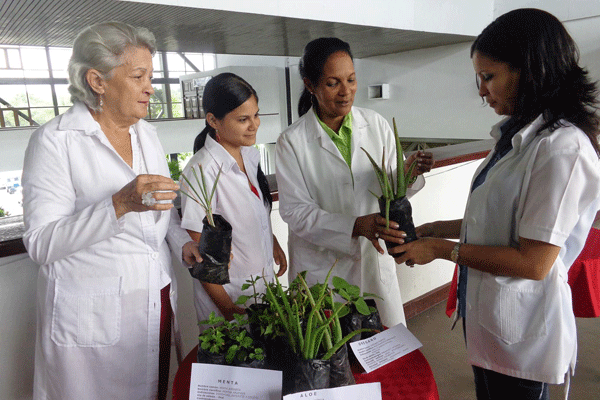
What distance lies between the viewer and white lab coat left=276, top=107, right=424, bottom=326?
167 centimetres

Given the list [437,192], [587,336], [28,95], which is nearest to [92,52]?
[437,192]

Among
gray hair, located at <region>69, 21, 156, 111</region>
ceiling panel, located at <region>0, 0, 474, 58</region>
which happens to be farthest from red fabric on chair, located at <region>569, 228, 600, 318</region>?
ceiling panel, located at <region>0, 0, 474, 58</region>

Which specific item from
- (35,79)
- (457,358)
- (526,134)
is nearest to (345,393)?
(526,134)

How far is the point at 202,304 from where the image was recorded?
1.63m

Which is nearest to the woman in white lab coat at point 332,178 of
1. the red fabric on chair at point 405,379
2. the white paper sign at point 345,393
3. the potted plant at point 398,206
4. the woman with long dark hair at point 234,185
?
the woman with long dark hair at point 234,185

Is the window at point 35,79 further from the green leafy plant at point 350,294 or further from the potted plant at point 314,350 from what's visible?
the potted plant at point 314,350

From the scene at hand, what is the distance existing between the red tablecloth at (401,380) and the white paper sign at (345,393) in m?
0.17

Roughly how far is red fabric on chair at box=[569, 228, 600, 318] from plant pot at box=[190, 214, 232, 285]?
1137mm

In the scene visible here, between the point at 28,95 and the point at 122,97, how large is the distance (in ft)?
47.1

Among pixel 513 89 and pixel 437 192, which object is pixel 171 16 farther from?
pixel 513 89

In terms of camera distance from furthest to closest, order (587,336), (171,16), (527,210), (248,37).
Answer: (248,37), (171,16), (587,336), (527,210)

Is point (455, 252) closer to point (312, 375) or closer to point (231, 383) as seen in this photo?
point (312, 375)

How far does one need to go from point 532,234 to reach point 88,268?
46.9 inches

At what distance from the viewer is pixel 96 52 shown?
4.02ft
